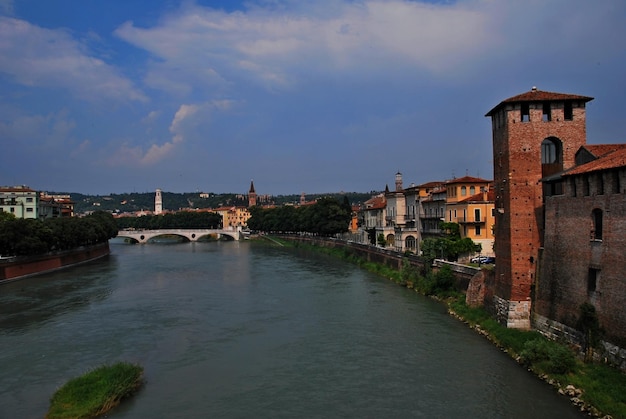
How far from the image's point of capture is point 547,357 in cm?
1566

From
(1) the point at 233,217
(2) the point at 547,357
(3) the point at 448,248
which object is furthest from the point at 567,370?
(1) the point at 233,217

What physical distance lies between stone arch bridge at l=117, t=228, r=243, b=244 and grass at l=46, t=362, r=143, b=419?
7888 centimetres

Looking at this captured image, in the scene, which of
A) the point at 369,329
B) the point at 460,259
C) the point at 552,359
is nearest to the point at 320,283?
the point at 460,259

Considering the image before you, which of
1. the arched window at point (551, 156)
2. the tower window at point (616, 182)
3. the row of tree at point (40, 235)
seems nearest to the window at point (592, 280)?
the tower window at point (616, 182)

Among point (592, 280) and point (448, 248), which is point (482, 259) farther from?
point (592, 280)

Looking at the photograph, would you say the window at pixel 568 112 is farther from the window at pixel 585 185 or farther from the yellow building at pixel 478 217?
the yellow building at pixel 478 217

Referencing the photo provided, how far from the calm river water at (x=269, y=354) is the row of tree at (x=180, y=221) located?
90.0m

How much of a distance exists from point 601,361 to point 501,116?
9232mm

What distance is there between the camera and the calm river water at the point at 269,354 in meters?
14.3

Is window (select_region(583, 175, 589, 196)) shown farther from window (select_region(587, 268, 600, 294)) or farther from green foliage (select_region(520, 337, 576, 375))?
green foliage (select_region(520, 337, 576, 375))

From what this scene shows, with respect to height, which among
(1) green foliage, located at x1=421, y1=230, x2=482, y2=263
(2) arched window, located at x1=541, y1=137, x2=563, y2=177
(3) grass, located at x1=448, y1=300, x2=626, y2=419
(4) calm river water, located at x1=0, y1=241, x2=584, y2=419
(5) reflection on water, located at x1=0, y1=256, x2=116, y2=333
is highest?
(2) arched window, located at x1=541, y1=137, x2=563, y2=177

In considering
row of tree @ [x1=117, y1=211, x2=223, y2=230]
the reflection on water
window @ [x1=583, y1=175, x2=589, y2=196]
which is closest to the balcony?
window @ [x1=583, y1=175, x2=589, y2=196]

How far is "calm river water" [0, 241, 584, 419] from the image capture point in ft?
46.9

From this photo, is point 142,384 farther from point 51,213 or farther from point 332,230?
point 51,213
